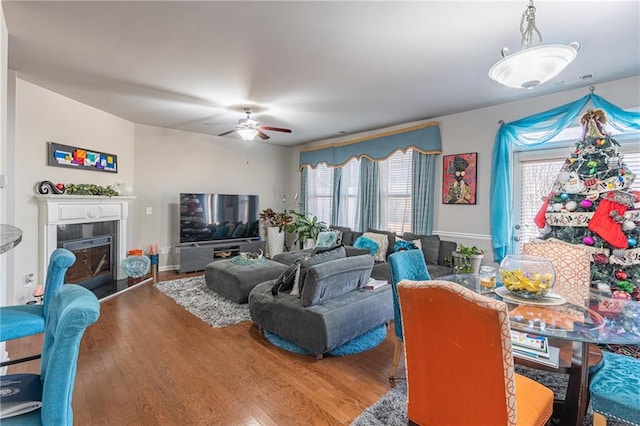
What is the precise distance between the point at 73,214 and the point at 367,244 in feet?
13.9

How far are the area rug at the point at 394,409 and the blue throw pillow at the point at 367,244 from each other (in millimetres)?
2660

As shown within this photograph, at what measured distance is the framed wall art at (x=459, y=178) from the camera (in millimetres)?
4297

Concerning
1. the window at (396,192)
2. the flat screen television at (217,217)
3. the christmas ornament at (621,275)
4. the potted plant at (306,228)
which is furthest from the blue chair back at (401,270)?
the flat screen television at (217,217)

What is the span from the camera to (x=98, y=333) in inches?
120

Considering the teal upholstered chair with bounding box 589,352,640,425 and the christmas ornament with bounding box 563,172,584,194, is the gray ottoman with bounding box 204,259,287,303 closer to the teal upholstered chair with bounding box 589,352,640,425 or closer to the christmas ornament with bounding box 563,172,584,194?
the teal upholstered chair with bounding box 589,352,640,425

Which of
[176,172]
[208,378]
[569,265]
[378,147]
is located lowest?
[208,378]

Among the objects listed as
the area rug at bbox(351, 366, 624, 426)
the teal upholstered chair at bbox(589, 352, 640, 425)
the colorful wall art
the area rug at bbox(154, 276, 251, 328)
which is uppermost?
the colorful wall art

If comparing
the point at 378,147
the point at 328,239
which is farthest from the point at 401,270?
the point at 378,147

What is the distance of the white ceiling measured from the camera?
2121mm

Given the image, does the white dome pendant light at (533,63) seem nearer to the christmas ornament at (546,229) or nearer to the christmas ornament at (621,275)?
the christmas ornament at (546,229)

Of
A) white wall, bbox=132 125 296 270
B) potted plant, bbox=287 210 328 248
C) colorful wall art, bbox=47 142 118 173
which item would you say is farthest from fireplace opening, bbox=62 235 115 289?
potted plant, bbox=287 210 328 248

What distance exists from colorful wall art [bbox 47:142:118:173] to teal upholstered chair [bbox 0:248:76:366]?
2837mm

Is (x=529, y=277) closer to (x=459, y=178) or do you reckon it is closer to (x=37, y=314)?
(x=459, y=178)

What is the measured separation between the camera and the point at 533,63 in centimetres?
165
